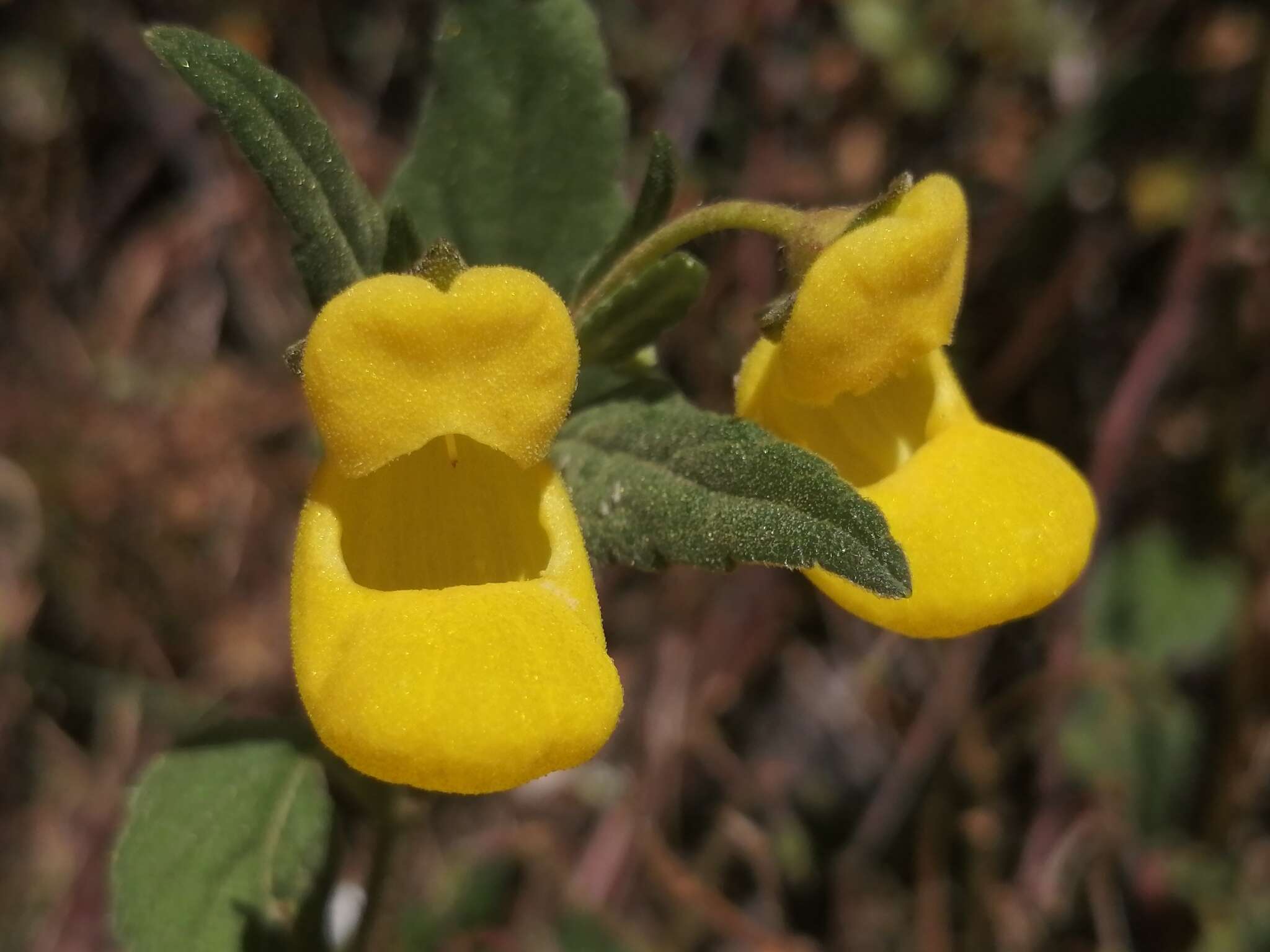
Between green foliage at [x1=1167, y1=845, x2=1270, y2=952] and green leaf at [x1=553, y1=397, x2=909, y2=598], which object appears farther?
green foliage at [x1=1167, y1=845, x2=1270, y2=952]

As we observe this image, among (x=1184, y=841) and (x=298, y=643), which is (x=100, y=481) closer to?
(x=298, y=643)

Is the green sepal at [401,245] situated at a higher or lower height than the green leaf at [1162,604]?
higher

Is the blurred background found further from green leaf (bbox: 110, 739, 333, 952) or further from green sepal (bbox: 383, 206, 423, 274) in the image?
green sepal (bbox: 383, 206, 423, 274)

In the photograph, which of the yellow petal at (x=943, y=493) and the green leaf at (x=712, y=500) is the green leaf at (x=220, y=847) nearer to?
the green leaf at (x=712, y=500)

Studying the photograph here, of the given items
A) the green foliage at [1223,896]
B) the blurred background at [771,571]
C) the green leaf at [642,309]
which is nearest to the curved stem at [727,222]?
the green leaf at [642,309]

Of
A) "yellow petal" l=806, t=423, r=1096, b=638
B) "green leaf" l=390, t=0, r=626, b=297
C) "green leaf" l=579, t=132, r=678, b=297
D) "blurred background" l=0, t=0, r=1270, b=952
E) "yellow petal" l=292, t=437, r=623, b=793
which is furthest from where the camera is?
"blurred background" l=0, t=0, r=1270, b=952

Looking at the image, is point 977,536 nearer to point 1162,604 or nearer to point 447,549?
point 447,549

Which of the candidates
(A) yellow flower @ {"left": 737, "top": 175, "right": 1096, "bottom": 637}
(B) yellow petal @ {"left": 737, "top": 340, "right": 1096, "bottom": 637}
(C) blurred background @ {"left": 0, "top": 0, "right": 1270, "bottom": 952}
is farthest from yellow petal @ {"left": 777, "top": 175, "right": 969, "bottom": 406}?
(C) blurred background @ {"left": 0, "top": 0, "right": 1270, "bottom": 952}
